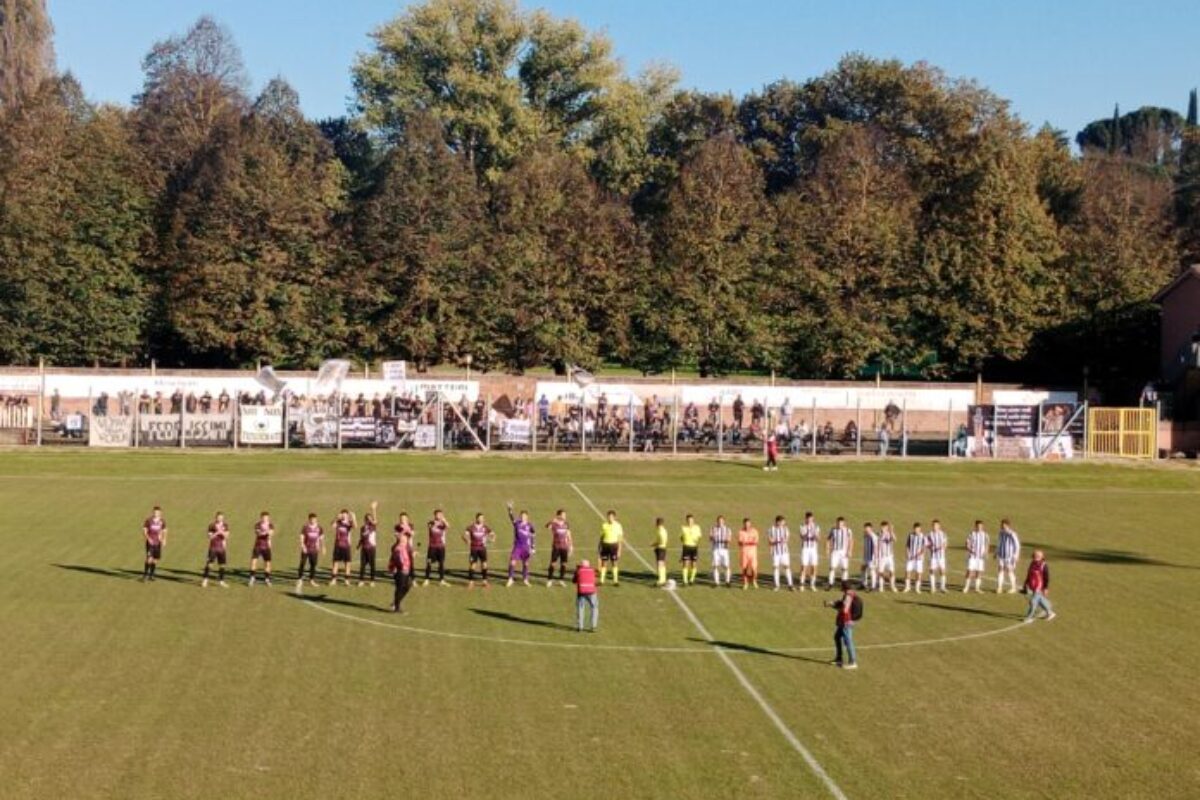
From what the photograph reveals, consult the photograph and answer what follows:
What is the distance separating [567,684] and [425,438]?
4016cm

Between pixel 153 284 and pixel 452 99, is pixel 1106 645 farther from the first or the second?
pixel 452 99

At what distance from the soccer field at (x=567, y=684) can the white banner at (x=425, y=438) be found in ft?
68.0

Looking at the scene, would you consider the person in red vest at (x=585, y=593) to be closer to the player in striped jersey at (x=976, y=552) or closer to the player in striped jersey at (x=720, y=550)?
the player in striped jersey at (x=720, y=550)

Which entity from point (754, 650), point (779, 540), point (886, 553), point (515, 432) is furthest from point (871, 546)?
point (515, 432)

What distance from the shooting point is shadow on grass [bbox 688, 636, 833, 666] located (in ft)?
87.5

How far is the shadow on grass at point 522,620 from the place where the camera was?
28.9 meters

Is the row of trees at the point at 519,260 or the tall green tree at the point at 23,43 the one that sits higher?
the tall green tree at the point at 23,43

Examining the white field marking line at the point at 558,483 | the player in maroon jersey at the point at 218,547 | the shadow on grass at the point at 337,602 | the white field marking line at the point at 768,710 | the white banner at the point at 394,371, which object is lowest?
the white field marking line at the point at 768,710

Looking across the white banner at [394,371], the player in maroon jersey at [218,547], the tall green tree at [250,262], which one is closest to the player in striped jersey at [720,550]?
the player in maroon jersey at [218,547]

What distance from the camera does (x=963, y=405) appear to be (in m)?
74.9

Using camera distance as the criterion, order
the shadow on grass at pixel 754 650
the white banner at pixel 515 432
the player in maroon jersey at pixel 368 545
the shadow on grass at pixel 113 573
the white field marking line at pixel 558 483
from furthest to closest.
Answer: the white banner at pixel 515 432, the white field marking line at pixel 558 483, the shadow on grass at pixel 113 573, the player in maroon jersey at pixel 368 545, the shadow on grass at pixel 754 650

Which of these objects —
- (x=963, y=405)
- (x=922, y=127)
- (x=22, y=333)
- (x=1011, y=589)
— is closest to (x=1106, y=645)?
(x=1011, y=589)

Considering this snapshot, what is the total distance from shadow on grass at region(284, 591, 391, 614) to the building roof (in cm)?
5565

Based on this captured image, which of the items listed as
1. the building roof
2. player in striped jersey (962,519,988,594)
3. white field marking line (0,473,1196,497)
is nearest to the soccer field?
player in striped jersey (962,519,988,594)
